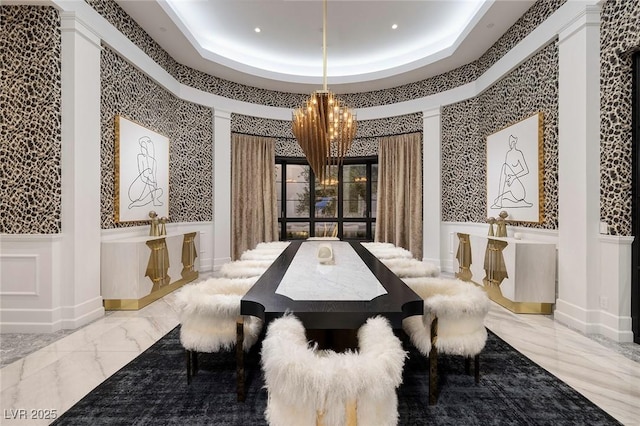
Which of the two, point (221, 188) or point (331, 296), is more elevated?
point (221, 188)

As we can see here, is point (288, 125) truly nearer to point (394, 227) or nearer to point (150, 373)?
point (394, 227)

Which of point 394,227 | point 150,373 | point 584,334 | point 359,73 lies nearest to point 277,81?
point 359,73

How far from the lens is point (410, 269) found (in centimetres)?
269

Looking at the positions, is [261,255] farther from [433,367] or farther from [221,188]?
[221,188]

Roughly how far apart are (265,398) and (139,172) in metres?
3.49

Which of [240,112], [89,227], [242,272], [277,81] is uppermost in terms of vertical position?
[277,81]

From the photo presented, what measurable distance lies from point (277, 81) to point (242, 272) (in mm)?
4249

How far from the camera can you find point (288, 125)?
6.50m

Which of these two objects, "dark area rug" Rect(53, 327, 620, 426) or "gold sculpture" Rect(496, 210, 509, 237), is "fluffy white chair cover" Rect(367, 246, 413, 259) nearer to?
"dark area rug" Rect(53, 327, 620, 426)

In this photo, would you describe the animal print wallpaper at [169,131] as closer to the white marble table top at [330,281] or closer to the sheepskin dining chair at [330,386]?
the white marble table top at [330,281]

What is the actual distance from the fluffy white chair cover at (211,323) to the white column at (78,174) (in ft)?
6.29

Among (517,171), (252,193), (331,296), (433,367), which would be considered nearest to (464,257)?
(517,171)

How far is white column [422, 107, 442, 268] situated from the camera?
580 cm

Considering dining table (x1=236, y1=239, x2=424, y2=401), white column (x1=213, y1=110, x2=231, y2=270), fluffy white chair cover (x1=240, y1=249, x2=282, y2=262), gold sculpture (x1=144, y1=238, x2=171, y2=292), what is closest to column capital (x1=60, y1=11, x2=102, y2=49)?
gold sculpture (x1=144, y1=238, x2=171, y2=292)
